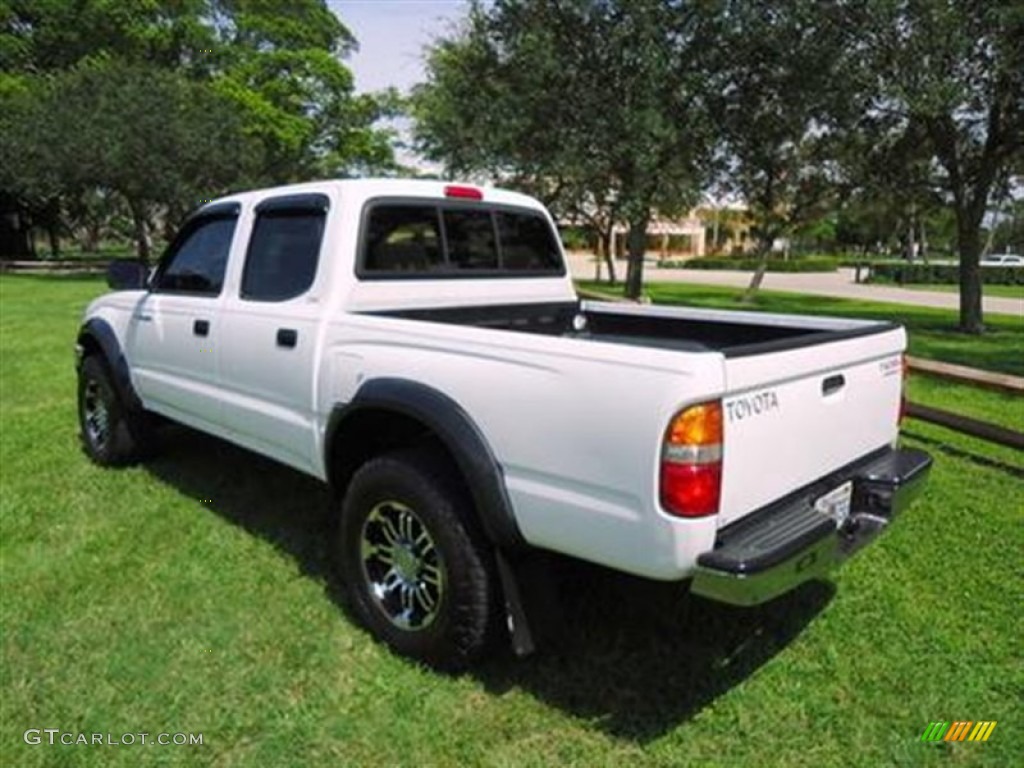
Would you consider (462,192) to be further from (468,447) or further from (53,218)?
(53,218)

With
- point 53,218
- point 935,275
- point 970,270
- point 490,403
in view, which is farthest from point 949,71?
point 53,218

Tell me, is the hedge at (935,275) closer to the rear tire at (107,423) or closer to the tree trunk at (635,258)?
the tree trunk at (635,258)

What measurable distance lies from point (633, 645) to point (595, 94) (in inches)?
516

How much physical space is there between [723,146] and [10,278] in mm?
Answer: 23664

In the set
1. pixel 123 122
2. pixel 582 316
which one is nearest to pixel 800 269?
pixel 123 122

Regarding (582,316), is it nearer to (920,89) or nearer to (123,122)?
(920,89)

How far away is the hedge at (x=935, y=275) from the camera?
42.4 meters

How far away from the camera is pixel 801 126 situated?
15820 millimetres

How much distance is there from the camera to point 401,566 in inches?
138

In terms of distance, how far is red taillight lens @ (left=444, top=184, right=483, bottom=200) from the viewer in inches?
177

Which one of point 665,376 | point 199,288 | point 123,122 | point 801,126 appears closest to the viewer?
point 665,376

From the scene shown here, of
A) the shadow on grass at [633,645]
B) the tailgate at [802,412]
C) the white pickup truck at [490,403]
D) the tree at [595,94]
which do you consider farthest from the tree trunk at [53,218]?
the tailgate at [802,412]

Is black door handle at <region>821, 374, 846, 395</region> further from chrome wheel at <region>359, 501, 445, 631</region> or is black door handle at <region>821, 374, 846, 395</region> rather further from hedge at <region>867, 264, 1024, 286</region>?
hedge at <region>867, 264, 1024, 286</region>

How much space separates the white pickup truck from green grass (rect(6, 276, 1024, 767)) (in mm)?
320
